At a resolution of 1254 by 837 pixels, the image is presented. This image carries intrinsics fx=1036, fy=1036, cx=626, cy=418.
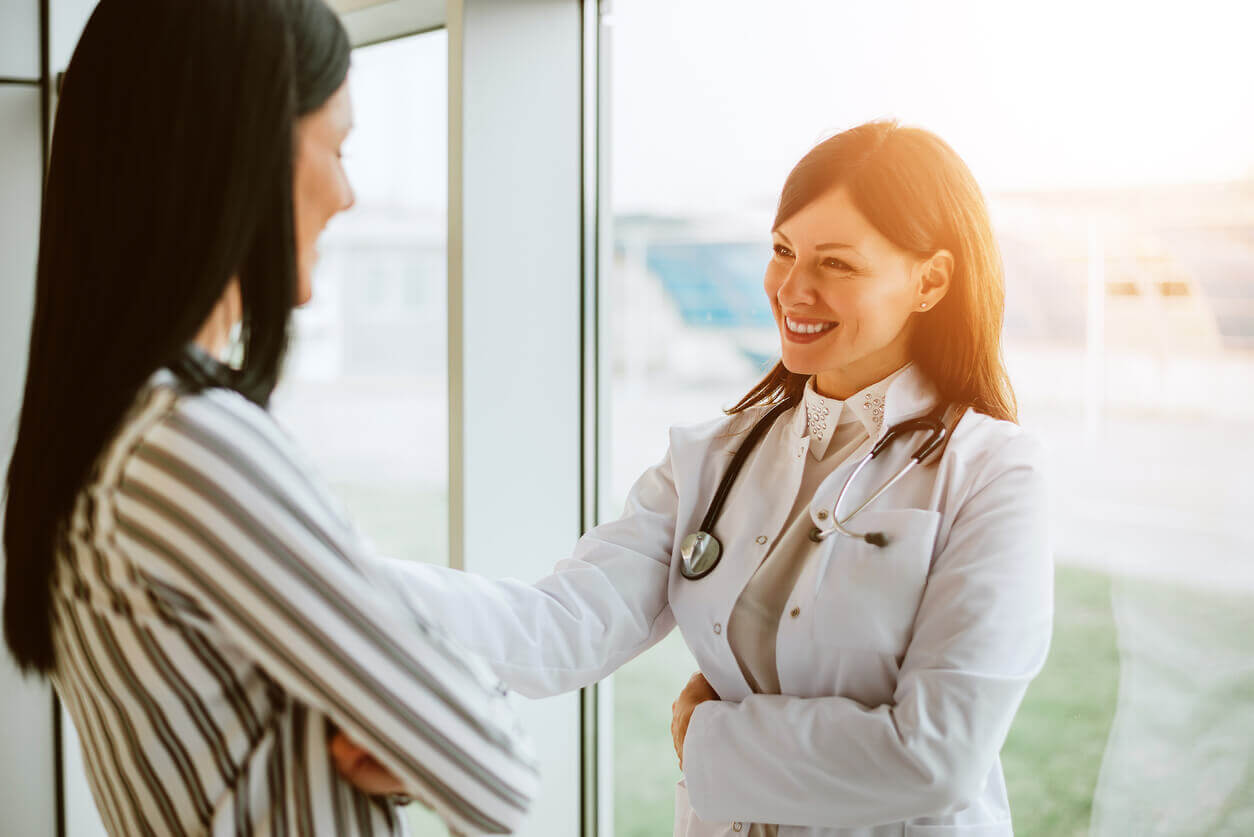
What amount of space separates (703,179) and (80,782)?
109 inches

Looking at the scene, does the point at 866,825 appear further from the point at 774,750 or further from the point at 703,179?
the point at 703,179

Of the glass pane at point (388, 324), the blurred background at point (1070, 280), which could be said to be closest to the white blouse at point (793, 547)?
the blurred background at point (1070, 280)

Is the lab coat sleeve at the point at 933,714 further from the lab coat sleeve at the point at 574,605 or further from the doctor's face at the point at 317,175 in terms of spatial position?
the doctor's face at the point at 317,175

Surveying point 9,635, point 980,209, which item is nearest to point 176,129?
point 9,635

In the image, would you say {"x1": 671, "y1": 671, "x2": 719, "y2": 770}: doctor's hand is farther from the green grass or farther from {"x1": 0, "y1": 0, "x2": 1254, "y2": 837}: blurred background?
the green grass

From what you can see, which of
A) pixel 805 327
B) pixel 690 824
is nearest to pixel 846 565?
pixel 805 327

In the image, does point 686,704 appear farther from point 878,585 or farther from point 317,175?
point 317,175

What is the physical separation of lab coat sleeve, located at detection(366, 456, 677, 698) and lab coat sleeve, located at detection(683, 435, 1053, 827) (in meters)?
0.26

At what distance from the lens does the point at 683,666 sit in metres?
2.70

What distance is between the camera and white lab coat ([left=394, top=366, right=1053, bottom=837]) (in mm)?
1283

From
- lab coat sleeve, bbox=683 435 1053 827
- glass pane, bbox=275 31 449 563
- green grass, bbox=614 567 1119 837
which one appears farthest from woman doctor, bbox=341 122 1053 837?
glass pane, bbox=275 31 449 563

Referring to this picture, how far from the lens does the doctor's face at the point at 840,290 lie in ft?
4.91

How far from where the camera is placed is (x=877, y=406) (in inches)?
61.2

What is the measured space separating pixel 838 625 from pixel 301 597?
802 millimetres
